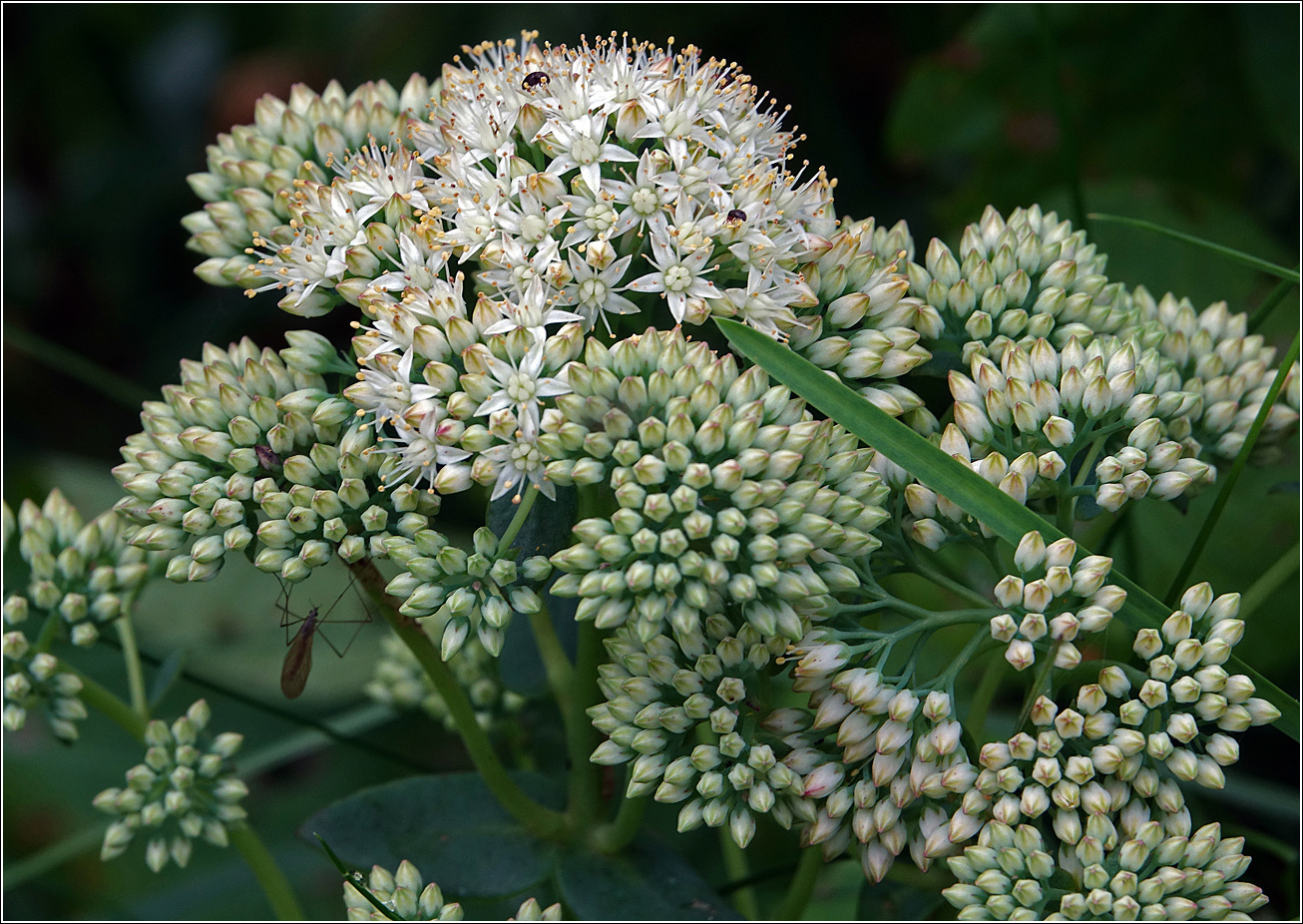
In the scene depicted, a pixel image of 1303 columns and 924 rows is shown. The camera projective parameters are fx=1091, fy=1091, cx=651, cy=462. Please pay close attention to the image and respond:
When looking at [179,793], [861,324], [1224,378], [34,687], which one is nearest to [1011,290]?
[861,324]

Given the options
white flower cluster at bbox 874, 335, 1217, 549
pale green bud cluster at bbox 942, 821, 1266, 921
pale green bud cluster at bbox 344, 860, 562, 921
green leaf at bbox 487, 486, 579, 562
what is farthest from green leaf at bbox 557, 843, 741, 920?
white flower cluster at bbox 874, 335, 1217, 549

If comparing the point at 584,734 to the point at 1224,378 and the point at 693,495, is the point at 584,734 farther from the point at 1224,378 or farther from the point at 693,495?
the point at 1224,378

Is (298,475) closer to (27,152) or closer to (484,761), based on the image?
(484,761)

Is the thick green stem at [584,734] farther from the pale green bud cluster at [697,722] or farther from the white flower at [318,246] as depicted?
the white flower at [318,246]

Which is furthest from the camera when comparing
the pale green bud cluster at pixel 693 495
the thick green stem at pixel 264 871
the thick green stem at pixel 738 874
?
the thick green stem at pixel 738 874

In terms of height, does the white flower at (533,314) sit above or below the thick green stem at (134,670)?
above

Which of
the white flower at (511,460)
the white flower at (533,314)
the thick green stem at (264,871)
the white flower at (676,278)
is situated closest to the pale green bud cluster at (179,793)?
the thick green stem at (264,871)
